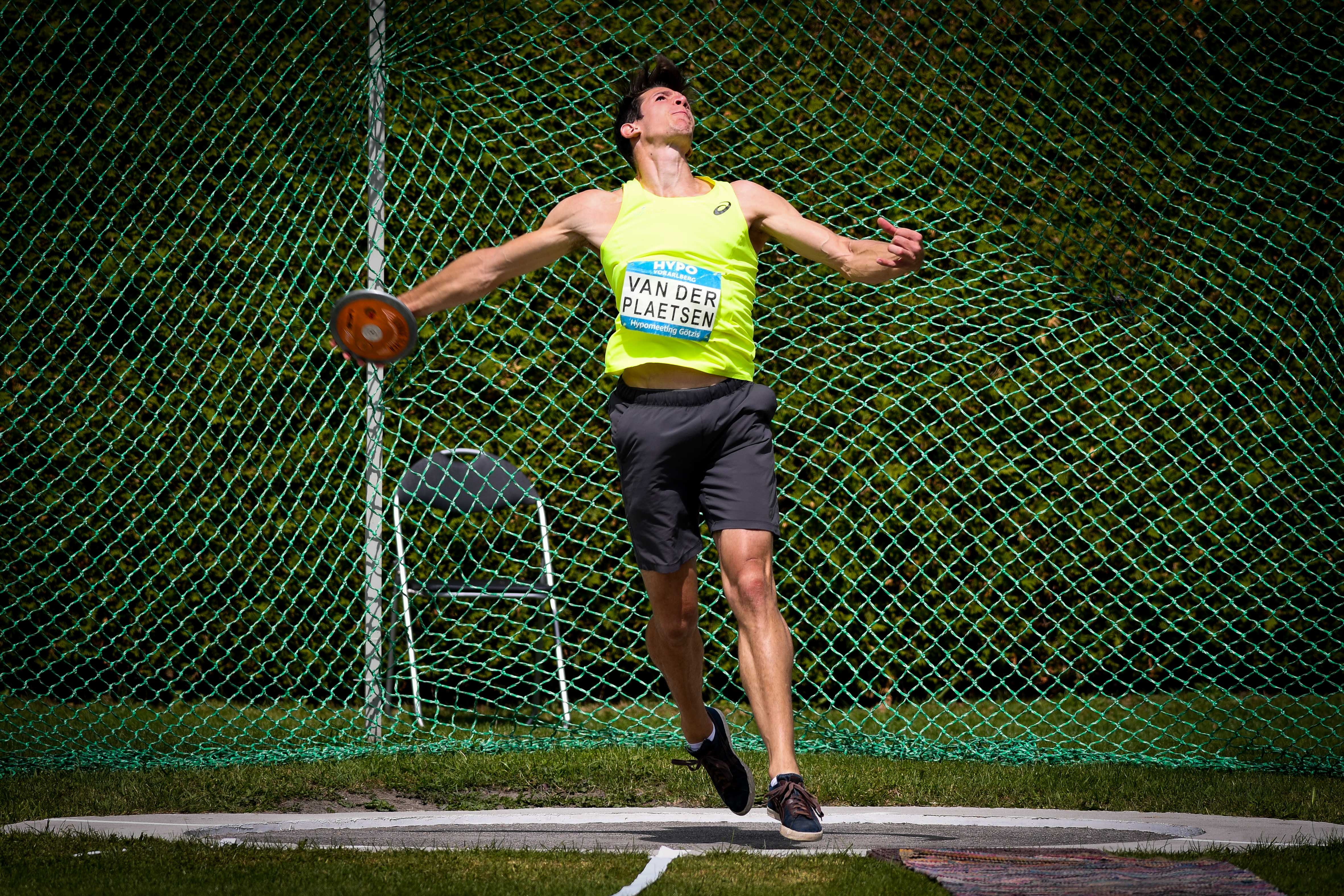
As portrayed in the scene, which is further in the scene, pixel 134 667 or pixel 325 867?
pixel 134 667

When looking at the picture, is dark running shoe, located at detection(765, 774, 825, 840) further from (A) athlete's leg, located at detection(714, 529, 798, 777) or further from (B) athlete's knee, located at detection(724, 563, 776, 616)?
(B) athlete's knee, located at detection(724, 563, 776, 616)

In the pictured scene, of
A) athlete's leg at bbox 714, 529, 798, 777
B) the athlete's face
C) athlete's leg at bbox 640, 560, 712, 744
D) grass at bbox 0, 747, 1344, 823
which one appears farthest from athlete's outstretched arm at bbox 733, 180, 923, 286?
grass at bbox 0, 747, 1344, 823

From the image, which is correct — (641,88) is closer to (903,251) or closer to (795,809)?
(903,251)

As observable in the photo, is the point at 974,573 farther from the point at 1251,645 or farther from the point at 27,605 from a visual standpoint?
the point at 27,605

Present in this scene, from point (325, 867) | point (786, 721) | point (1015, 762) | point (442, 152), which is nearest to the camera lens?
point (325, 867)

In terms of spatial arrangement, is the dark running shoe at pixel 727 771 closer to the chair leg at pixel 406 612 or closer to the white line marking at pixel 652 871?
the white line marking at pixel 652 871

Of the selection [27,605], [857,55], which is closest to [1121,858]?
[857,55]

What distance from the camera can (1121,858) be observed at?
3.11 metres

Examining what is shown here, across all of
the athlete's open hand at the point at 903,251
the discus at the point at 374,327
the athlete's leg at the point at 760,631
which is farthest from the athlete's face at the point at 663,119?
the athlete's leg at the point at 760,631

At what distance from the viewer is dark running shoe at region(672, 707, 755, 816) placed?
11.6 feet

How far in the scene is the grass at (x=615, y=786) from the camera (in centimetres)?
422

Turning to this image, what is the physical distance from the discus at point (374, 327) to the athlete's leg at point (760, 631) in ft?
3.20

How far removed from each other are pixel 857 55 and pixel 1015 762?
3241 mm

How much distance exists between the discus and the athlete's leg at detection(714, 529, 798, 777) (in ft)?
3.20
